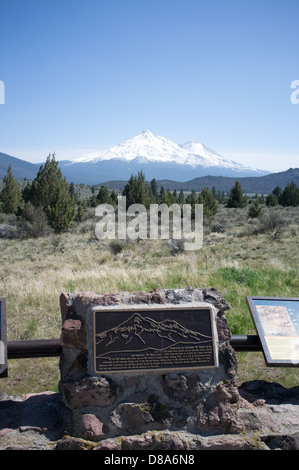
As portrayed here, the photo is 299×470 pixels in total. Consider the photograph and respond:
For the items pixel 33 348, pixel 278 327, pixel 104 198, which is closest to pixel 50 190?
pixel 104 198

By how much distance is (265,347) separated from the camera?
13.8 feet

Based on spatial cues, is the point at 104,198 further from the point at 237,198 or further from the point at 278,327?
the point at 278,327

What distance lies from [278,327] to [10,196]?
1263 inches

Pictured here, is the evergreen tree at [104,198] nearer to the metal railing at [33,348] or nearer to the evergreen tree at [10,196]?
the evergreen tree at [10,196]

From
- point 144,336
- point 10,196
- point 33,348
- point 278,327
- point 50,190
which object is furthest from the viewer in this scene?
point 10,196

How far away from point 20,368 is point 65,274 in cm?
466

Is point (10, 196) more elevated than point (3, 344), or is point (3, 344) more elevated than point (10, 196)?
point (10, 196)

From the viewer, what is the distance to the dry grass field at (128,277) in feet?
17.7

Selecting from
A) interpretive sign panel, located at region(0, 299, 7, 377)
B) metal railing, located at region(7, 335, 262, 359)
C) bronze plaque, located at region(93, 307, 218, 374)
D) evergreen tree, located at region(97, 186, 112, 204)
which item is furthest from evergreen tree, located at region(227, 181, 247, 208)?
interpretive sign panel, located at region(0, 299, 7, 377)

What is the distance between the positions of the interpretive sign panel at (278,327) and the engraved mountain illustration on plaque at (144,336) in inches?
30.6

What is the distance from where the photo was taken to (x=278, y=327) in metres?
4.39

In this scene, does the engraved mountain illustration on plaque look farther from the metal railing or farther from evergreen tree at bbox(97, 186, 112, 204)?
evergreen tree at bbox(97, 186, 112, 204)

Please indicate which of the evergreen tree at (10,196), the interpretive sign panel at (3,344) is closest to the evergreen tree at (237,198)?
the evergreen tree at (10,196)

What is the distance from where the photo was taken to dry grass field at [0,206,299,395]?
5383mm
